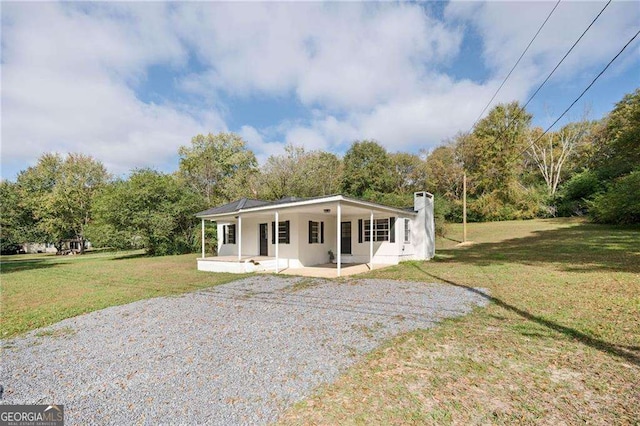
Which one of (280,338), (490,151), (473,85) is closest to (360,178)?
(490,151)

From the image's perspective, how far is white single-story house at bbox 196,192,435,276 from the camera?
40.7 ft

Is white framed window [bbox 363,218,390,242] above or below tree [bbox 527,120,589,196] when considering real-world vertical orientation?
below

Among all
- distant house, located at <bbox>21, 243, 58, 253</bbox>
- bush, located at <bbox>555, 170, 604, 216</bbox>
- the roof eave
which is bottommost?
distant house, located at <bbox>21, 243, 58, 253</bbox>

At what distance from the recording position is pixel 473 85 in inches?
514

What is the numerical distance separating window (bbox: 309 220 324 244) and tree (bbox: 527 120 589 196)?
93.1ft

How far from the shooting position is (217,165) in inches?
1326

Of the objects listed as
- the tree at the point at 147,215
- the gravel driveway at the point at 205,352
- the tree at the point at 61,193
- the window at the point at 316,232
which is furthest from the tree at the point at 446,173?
the tree at the point at 61,193

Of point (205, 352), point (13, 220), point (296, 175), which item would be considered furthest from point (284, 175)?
point (13, 220)

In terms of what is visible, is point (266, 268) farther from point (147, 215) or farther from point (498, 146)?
point (498, 146)

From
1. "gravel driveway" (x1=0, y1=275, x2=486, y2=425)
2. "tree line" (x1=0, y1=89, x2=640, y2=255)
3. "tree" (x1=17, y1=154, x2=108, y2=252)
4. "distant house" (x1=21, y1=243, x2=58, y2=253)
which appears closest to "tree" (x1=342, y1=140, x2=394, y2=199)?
"tree line" (x1=0, y1=89, x2=640, y2=255)

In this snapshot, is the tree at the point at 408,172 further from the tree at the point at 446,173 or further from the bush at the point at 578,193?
the bush at the point at 578,193

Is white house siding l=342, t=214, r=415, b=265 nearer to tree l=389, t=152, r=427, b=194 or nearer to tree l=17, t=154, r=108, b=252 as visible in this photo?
tree l=389, t=152, r=427, b=194

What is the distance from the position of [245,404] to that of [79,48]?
1063 cm

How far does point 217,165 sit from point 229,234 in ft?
64.7
